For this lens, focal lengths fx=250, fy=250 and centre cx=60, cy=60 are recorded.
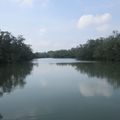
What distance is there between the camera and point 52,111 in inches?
431

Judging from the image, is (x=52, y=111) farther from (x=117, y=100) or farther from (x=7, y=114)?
(x=117, y=100)

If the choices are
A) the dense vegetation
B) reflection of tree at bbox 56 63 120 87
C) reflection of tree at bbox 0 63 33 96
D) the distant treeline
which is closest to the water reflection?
reflection of tree at bbox 56 63 120 87

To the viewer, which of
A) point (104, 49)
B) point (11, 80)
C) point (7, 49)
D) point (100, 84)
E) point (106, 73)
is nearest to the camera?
point (100, 84)

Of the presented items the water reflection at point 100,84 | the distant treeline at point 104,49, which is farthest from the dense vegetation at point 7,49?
the water reflection at point 100,84

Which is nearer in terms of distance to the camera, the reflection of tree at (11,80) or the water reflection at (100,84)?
the water reflection at (100,84)

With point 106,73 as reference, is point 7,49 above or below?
above

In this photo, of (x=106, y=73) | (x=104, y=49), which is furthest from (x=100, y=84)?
(x=104, y=49)

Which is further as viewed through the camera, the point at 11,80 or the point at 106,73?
the point at 106,73

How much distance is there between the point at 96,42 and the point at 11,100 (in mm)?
91695

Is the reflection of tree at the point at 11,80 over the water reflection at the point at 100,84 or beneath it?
over

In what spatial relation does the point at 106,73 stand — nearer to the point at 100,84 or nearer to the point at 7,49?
the point at 100,84

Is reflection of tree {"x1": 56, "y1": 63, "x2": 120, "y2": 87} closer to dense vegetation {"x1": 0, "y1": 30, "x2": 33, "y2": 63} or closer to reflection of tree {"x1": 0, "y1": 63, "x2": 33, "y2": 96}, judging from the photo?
reflection of tree {"x1": 0, "y1": 63, "x2": 33, "y2": 96}

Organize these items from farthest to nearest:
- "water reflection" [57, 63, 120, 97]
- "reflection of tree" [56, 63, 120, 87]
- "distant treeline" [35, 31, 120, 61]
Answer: "distant treeline" [35, 31, 120, 61] → "reflection of tree" [56, 63, 120, 87] → "water reflection" [57, 63, 120, 97]

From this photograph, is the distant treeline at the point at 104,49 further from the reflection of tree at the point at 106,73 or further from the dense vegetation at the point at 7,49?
the reflection of tree at the point at 106,73
